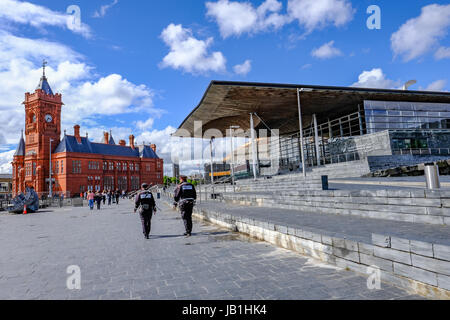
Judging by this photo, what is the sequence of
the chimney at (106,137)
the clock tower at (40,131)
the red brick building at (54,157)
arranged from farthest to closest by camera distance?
the chimney at (106,137)
the clock tower at (40,131)
the red brick building at (54,157)

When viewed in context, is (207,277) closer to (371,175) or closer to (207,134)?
(371,175)

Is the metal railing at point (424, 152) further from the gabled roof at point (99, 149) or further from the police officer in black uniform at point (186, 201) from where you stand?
the gabled roof at point (99, 149)

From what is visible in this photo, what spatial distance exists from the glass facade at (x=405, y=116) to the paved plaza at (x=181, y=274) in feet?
71.3

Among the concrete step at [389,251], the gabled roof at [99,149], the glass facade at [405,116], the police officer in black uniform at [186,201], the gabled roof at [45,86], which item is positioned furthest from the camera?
the gabled roof at [45,86]

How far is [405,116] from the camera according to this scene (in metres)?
24.3

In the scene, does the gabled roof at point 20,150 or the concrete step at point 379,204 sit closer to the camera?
the concrete step at point 379,204

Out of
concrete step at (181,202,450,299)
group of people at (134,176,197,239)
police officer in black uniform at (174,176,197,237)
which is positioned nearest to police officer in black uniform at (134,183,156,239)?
group of people at (134,176,197,239)

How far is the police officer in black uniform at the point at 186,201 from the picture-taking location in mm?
8406

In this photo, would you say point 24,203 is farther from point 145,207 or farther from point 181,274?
point 181,274

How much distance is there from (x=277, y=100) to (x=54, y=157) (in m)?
59.6

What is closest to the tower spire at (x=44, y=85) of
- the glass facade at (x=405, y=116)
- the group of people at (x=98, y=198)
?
the group of people at (x=98, y=198)

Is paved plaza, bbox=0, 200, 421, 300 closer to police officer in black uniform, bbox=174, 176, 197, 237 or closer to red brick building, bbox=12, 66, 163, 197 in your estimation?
police officer in black uniform, bbox=174, 176, 197, 237

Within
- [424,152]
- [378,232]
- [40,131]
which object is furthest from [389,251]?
[40,131]

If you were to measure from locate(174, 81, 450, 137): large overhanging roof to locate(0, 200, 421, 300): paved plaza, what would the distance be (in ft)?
44.4
